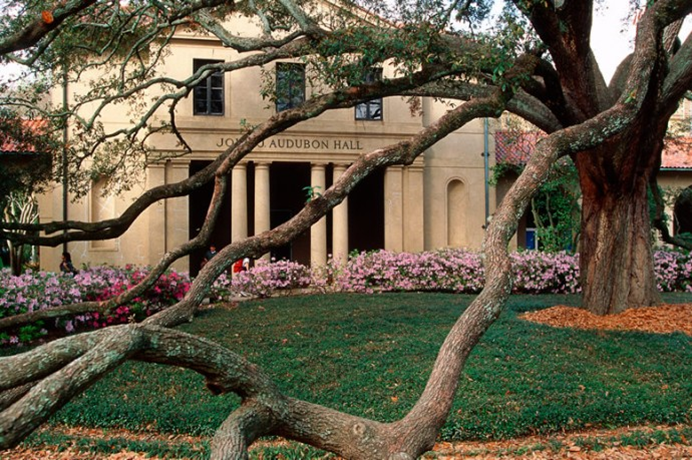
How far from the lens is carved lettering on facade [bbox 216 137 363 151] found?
64.9ft

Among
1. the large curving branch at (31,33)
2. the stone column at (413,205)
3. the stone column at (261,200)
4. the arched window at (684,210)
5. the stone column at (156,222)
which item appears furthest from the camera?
the stone column at (413,205)

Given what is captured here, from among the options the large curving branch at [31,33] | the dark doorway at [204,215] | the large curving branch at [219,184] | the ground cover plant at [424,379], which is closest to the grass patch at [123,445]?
the ground cover plant at [424,379]

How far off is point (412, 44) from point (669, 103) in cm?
461

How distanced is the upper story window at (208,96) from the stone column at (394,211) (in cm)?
580

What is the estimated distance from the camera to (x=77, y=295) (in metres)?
12.0

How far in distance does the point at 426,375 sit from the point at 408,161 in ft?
9.33

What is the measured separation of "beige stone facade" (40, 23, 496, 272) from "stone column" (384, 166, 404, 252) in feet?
0.11

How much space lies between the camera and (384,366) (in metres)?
8.31

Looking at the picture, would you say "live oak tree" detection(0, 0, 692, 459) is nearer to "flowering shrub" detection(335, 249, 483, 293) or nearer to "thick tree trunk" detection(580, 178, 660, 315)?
"thick tree trunk" detection(580, 178, 660, 315)

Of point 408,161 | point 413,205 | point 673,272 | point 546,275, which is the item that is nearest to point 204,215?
point 413,205

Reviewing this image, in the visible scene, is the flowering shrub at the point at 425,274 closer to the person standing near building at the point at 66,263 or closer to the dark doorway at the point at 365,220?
the person standing near building at the point at 66,263

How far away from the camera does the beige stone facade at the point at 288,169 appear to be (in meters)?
19.3

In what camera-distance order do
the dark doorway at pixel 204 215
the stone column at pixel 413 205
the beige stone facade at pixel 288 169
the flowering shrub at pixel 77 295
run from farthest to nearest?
the dark doorway at pixel 204 215 → the stone column at pixel 413 205 → the beige stone facade at pixel 288 169 → the flowering shrub at pixel 77 295

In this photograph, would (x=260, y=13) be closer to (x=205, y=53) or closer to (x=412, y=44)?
(x=412, y=44)
